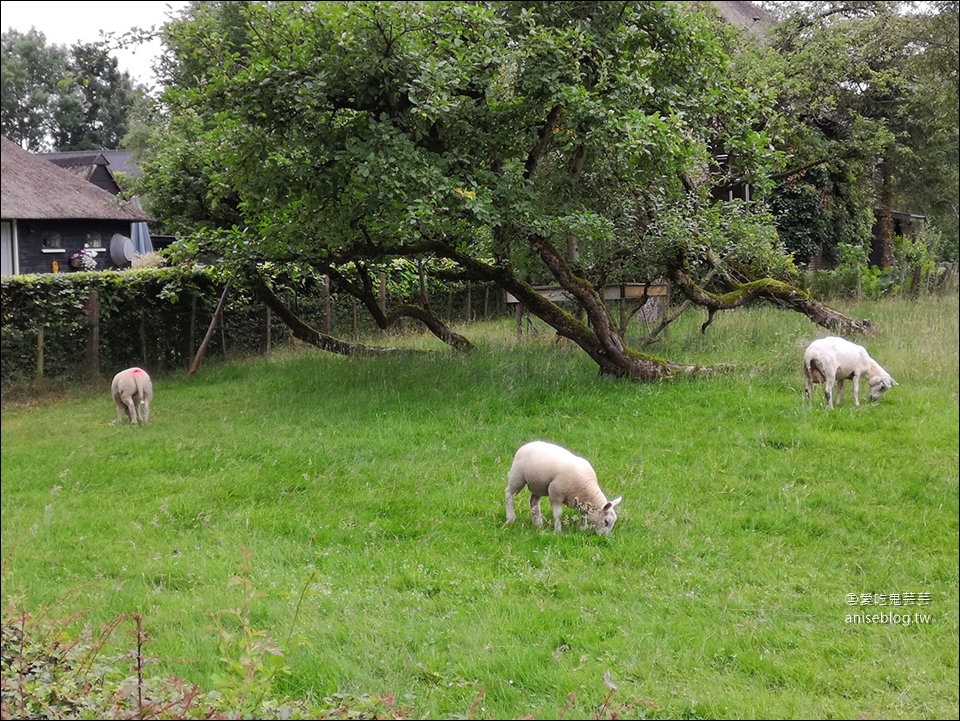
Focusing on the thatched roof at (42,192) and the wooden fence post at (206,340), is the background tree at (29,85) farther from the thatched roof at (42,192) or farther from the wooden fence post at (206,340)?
the wooden fence post at (206,340)

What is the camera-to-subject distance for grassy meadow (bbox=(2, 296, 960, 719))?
7.57ft

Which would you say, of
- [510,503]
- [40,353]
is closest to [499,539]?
[510,503]

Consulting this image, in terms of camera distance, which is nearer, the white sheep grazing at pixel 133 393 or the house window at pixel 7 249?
the house window at pixel 7 249

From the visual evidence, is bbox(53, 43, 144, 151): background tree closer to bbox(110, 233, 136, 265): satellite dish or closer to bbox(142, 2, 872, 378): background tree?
bbox(110, 233, 136, 265): satellite dish

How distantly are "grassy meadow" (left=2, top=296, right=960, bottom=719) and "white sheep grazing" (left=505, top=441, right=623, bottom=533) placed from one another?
81 millimetres

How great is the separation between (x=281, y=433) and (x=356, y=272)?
3914mm

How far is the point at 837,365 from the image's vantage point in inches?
198

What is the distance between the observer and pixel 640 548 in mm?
3424

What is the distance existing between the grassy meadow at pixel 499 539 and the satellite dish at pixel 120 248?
0.35 metres

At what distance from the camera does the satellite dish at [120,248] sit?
1790mm

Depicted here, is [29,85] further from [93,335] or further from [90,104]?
[93,335]

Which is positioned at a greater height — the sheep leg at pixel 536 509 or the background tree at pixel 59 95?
the background tree at pixel 59 95

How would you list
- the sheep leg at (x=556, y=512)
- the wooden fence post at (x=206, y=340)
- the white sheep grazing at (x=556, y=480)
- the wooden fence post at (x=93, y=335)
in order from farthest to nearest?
1. the sheep leg at (x=556, y=512)
2. the white sheep grazing at (x=556, y=480)
3. the wooden fence post at (x=206, y=340)
4. the wooden fence post at (x=93, y=335)

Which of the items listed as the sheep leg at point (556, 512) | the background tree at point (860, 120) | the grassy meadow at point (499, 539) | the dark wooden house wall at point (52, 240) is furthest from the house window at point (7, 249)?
the background tree at point (860, 120)
